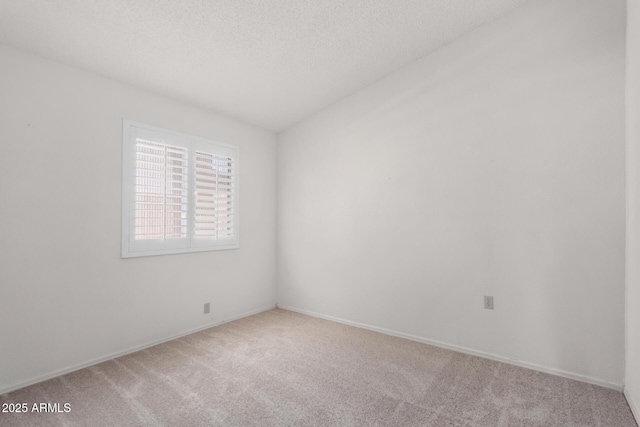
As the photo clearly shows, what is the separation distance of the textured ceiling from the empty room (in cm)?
2

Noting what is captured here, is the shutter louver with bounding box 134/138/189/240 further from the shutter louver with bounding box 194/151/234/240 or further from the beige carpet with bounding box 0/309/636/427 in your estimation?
the beige carpet with bounding box 0/309/636/427

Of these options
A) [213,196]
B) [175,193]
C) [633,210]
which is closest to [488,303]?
[633,210]

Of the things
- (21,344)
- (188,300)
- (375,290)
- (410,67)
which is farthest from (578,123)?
(21,344)

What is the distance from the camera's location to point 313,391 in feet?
6.89

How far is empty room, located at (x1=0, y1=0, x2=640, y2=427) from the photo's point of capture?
2012mm

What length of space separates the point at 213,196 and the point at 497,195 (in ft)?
9.28

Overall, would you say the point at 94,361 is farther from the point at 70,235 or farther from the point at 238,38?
the point at 238,38

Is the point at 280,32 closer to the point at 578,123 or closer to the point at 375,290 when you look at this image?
the point at 578,123

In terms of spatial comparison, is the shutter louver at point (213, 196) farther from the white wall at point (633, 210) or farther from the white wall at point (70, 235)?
the white wall at point (633, 210)

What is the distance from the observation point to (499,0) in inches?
95.7

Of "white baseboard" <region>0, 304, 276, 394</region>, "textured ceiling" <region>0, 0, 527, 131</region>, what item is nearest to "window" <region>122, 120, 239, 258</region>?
"textured ceiling" <region>0, 0, 527, 131</region>

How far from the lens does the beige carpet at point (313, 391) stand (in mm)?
1804

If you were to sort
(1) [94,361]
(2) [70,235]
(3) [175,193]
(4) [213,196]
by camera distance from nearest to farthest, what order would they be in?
1. (2) [70,235]
2. (1) [94,361]
3. (3) [175,193]
4. (4) [213,196]

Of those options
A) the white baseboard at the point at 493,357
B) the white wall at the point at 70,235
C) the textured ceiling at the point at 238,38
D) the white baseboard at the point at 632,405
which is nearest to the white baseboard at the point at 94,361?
the white wall at the point at 70,235
